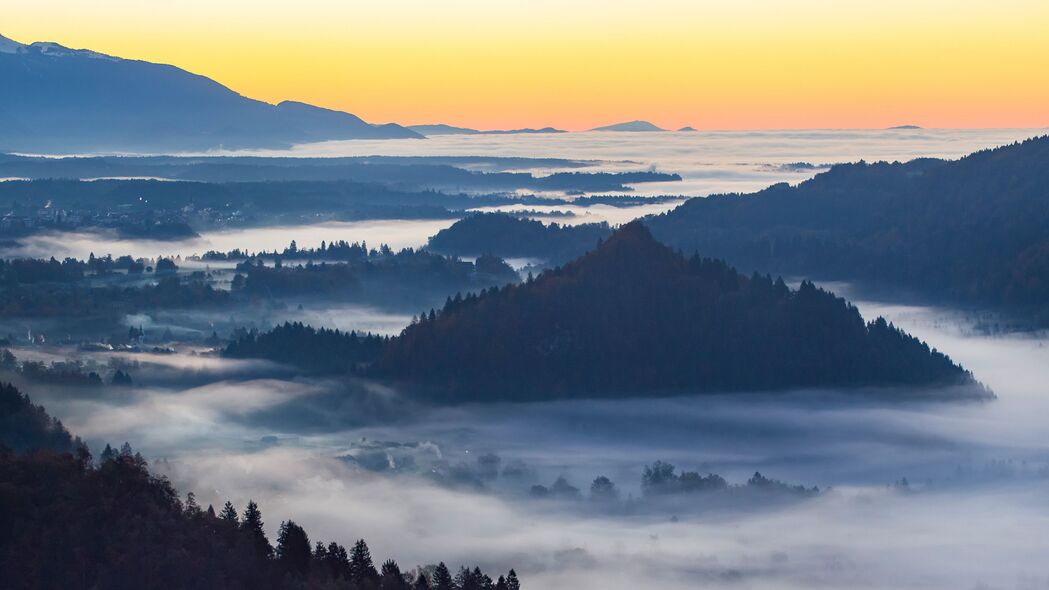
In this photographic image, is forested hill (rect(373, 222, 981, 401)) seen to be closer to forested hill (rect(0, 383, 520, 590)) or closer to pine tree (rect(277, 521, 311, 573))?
forested hill (rect(0, 383, 520, 590))

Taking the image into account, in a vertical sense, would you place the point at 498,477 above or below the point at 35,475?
below

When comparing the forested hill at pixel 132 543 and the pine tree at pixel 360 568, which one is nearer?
the forested hill at pixel 132 543

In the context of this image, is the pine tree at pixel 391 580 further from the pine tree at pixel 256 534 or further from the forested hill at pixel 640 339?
the forested hill at pixel 640 339

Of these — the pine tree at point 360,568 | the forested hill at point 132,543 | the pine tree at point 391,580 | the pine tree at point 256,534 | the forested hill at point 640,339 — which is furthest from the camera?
the forested hill at point 640,339

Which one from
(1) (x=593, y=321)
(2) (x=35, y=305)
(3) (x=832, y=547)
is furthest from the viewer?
(2) (x=35, y=305)

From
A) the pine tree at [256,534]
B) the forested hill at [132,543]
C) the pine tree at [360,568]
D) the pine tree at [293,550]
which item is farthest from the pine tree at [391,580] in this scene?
the pine tree at [256,534]

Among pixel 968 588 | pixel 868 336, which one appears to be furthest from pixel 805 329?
pixel 968 588

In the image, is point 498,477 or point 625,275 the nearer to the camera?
point 498,477

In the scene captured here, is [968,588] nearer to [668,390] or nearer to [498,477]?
[498,477]

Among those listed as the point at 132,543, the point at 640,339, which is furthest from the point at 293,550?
the point at 640,339

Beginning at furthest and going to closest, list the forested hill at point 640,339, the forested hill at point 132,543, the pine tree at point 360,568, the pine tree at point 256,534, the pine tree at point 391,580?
the forested hill at point 640,339 → the pine tree at point 360,568 → the pine tree at point 391,580 → the pine tree at point 256,534 → the forested hill at point 132,543
